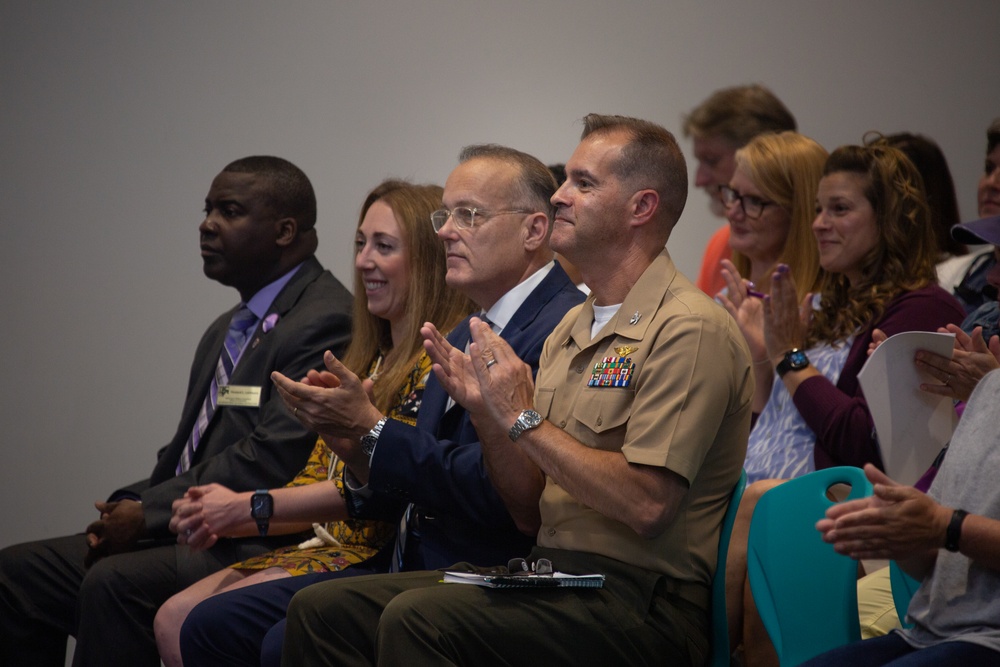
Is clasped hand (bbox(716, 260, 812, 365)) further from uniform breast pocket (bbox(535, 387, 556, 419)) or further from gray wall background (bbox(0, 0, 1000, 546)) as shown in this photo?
gray wall background (bbox(0, 0, 1000, 546))

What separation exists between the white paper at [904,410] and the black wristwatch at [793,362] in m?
0.43

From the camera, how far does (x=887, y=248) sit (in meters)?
3.08

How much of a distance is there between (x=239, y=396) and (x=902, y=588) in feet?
7.21

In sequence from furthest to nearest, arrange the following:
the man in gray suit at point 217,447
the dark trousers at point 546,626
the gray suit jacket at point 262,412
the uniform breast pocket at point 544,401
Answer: the gray suit jacket at point 262,412 < the man in gray suit at point 217,447 < the uniform breast pocket at point 544,401 < the dark trousers at point 546,626

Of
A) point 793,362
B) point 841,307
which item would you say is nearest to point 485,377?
point 793,362

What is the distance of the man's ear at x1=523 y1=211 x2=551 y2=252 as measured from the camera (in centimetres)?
286

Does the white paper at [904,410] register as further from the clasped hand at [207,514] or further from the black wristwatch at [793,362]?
the clasped hand at [207,514]

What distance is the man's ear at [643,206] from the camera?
7.72ft

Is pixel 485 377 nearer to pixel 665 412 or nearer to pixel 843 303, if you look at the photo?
pixel 665 412

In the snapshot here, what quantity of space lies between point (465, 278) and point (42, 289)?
10.5 feet

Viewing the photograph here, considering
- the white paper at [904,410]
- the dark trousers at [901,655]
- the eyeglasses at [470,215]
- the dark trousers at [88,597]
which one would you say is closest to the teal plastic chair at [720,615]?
the dark trousers at [901,655]

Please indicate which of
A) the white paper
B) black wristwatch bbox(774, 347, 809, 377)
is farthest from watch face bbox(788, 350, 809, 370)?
the white paper

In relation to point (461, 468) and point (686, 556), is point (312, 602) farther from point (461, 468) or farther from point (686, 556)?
point (686, 556)

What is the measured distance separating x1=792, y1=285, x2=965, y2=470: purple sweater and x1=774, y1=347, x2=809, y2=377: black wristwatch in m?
0.07
